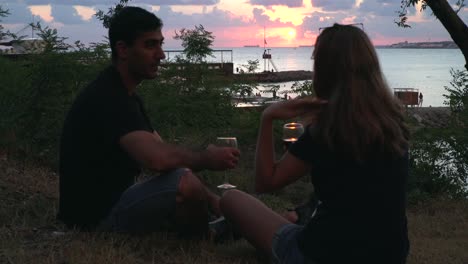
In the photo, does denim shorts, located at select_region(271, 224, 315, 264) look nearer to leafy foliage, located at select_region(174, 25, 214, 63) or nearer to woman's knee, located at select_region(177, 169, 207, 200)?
woman's knee, located at select_region(177, 169, 207, 200)

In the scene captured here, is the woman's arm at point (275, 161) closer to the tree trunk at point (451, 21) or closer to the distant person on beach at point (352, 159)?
the distant person on beach at point (352, 159)

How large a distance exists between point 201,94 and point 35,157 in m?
3.24

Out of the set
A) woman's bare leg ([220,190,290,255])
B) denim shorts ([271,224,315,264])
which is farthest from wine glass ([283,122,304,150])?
denim shorts ([271,224,315,264])

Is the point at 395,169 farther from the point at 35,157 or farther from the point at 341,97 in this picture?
the point at 35,157

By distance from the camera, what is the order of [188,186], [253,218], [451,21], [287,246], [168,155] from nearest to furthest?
[287,246] → [253,218] → [168,155] → [188,186] → [451,21]

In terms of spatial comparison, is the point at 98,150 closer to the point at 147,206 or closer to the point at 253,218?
the point at 147,206

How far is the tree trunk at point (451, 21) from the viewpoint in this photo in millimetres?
9578

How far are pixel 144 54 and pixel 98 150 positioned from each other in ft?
2.21

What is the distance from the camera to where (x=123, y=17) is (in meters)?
3.84

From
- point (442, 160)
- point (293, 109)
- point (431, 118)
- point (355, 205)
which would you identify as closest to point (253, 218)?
point (293, 109)

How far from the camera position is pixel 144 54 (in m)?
3.89

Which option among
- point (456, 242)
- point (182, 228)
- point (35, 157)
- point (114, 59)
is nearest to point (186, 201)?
point (182, 228)

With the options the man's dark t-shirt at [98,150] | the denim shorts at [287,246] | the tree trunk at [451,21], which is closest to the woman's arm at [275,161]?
the denim shorts at [287,246]

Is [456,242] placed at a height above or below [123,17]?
below
